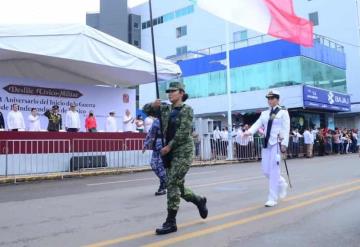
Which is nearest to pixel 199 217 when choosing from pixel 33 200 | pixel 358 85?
pixel 33 200

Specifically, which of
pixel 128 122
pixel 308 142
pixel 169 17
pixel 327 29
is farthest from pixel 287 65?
pixel 169 17

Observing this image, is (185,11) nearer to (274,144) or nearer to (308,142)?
(308,142)

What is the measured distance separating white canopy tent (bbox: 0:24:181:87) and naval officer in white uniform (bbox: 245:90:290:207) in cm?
1094

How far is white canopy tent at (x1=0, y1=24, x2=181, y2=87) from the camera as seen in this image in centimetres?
1686

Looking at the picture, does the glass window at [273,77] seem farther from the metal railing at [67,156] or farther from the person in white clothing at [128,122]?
the person in white clothing at [128,122]

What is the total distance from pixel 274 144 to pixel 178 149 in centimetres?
254

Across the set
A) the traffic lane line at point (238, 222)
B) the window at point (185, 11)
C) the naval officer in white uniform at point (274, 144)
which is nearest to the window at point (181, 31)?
the window at point (185, 11)

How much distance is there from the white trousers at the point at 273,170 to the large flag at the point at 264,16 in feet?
11.7

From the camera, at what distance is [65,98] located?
2081 cm

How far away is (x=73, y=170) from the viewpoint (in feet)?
53.5

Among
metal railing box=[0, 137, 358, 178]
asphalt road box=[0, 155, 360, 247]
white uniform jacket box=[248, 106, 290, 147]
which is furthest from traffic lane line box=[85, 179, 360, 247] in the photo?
metal railing box=[0, 137, 358, 178]

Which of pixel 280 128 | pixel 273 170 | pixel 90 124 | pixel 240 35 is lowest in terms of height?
pixel 273 170

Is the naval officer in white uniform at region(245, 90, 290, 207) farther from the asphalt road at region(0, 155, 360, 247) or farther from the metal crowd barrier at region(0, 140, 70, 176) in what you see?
the metal crowd barrier at region(0, 140, 70, 176)

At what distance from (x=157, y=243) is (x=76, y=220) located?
6.53 feet
